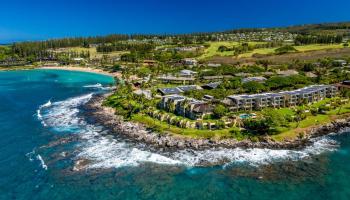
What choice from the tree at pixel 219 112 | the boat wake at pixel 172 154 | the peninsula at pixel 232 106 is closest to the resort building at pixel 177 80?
the peninsula at pixel 232 106

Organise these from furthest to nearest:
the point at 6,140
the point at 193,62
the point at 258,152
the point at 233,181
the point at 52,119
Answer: the point at 193,62, the point at 52,119, the point at 6,140, the point at 258,152, the point at 233,181

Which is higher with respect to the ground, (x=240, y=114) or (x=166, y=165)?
(x=240, y=114)

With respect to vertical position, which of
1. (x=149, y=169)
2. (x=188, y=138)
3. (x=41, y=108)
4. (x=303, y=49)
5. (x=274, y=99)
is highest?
(x=303, y=49)

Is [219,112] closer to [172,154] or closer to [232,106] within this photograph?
[232,106]

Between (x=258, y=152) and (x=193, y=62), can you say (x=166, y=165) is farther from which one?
(x=193, y=62)

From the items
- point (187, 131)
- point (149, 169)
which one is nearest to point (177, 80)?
point (187, 131)

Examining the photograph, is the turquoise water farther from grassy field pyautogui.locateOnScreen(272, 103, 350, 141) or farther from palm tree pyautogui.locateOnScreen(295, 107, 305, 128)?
palm tree pyautogui.locateOnScreen(295, 107, 305, 128)

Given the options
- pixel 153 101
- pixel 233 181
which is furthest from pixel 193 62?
pixel 233 181
